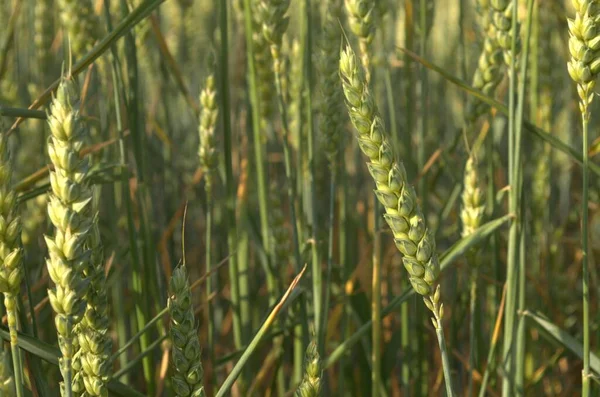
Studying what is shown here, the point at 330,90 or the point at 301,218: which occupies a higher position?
the point at 330,90

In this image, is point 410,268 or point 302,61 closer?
point 410,268

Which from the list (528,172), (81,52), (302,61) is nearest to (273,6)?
(302,61)

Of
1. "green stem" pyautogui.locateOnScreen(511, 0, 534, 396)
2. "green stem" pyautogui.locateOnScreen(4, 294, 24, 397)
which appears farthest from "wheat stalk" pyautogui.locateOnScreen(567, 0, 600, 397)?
"green stem" pyautogui.locateOnScreen(4, 294, 24, 397)

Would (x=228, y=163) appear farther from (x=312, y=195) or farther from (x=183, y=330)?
(x=183, y=330)

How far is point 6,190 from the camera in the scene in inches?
29.6

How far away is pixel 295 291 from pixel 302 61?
1.23 feet

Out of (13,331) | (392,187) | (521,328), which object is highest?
(392,187)

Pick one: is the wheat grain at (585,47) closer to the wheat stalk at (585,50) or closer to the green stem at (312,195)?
the wheat stalk at (585,50)

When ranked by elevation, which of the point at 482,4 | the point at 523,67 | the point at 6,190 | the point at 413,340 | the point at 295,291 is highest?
the point at 482,4

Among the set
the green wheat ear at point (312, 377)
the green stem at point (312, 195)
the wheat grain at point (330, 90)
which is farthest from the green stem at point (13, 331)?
the wheat grain at point (330, 90)

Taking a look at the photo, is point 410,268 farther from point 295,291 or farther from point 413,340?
point 413,340

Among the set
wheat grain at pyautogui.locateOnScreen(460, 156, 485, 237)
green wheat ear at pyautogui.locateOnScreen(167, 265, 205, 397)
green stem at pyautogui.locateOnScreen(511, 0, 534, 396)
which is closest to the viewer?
green wheat ear at pyautogui.locateOnScreen(167, 265, 205, 397)

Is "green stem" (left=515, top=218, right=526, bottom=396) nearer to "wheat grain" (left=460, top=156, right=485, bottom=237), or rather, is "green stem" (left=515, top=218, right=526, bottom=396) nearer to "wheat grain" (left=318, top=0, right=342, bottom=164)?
"wheat grain" (left=460, top=156, right=485, bottom=237)

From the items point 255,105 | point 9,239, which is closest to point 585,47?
point 255,105
